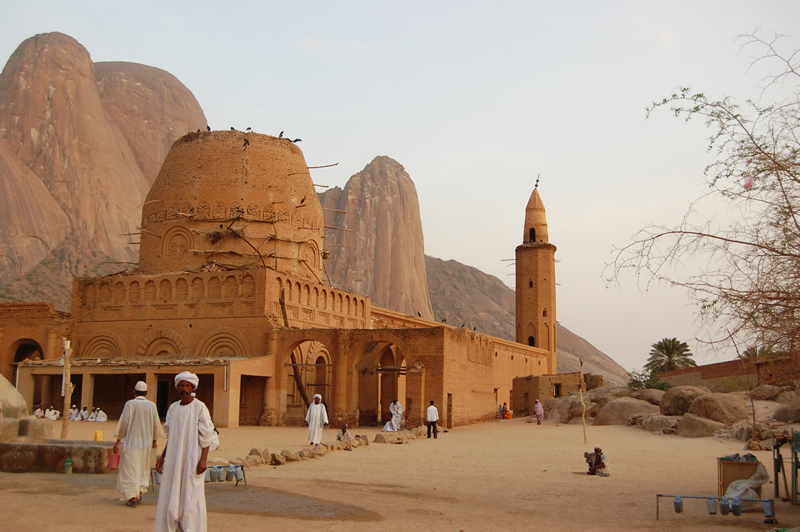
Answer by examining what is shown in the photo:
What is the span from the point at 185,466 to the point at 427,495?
474 centimetres

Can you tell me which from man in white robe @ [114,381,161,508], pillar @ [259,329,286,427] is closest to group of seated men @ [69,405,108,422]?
pillar @ [259,329,286,427]

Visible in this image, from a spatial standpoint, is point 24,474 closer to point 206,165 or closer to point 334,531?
point 334,531

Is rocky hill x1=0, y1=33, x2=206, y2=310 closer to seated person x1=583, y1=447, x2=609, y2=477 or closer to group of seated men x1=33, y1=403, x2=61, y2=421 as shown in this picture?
group of seated men x1=33, y1=403, x2=61, y2=421

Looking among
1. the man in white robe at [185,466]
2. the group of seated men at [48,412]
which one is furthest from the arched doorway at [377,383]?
the man in white robe at [185,466]

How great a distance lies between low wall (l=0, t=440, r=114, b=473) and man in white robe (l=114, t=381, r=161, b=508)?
86.1 inches

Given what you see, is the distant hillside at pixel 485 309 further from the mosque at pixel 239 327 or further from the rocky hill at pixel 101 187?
the mosque at pixel 239 327

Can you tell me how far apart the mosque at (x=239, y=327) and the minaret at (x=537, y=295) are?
20.5 metres

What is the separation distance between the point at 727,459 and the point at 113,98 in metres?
86.4

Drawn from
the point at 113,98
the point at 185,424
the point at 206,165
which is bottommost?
the point at 185,424

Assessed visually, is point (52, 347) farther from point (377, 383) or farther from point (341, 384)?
point (377, 383)

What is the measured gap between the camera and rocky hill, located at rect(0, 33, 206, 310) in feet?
194

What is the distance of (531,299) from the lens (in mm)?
54594

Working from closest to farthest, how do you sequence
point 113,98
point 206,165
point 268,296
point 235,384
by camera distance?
point 235,384 < point 268,296 < point 206,165 < point 113,98

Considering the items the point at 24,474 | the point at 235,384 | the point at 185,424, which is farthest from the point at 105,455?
the point at 235,384
